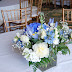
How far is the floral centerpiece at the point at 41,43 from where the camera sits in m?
0.94

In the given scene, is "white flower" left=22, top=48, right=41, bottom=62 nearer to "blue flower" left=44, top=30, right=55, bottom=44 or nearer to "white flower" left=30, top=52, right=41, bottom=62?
"white flower" left=30, top=52, right=41, bottom=62

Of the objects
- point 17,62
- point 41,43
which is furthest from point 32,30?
point 17,62

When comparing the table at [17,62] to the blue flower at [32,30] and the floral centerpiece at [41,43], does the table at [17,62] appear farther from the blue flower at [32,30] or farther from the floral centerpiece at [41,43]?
the blue flower at [32,30]

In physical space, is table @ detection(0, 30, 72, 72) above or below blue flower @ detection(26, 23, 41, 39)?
below

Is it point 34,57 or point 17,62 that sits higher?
point 34,57

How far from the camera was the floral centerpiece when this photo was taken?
3.10ft

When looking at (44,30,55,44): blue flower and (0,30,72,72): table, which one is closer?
(44,30,55,44): blue flower

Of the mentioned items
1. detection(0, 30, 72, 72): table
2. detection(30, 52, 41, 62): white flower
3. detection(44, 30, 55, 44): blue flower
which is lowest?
detection(0, 30, 72, 72): table

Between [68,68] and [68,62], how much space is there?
8 cm

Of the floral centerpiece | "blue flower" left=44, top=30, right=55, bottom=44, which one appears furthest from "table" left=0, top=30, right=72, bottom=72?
"blue flower" left=44, top=30, right=55, bottom=44

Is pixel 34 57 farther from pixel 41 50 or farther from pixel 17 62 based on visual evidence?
pixel 17 62

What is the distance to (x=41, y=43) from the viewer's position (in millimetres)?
949

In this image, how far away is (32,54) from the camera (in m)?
0.95

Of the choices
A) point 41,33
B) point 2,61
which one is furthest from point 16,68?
point 41,33
